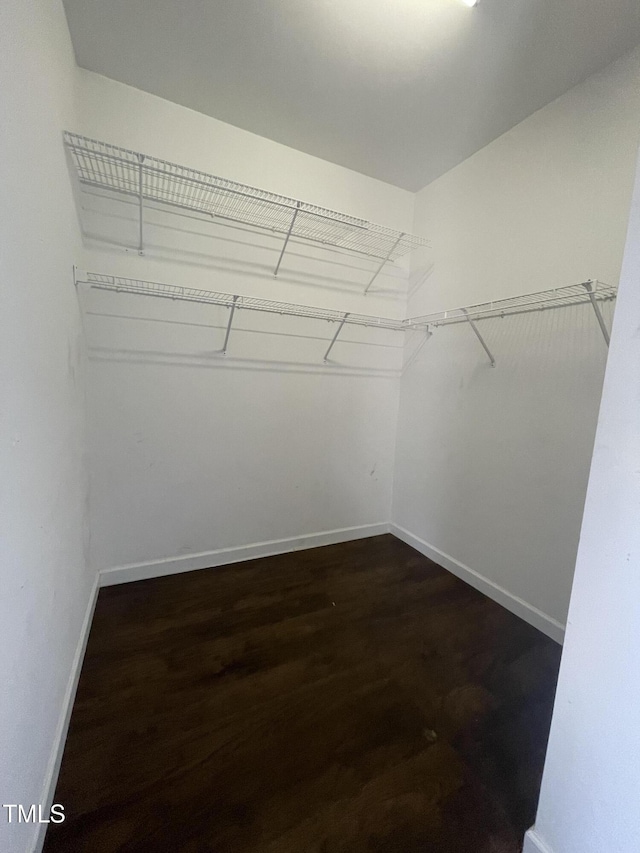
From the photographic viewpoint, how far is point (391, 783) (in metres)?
1.11

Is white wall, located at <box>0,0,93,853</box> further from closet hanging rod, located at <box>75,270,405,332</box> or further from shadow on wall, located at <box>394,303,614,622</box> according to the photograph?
shadow on wall, located at <box>394,303,614,622</box>

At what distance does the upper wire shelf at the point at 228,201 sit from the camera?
1.58 m

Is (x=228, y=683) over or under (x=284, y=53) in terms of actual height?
under

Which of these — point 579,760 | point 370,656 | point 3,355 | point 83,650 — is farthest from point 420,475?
point 3,355

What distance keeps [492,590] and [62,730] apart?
1991 millimetres

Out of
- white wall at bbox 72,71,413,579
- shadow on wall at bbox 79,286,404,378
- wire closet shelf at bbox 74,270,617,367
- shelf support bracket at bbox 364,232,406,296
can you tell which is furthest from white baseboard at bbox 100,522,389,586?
shelf support bracket at bbox 364,232,406,296

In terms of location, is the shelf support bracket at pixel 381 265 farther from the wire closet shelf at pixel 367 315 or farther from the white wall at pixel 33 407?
the white wall at pixel 33 407

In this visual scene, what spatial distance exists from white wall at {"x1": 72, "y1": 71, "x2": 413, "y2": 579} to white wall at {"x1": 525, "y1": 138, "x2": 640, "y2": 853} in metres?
1.79

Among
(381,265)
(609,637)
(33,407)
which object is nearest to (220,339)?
(381,265)

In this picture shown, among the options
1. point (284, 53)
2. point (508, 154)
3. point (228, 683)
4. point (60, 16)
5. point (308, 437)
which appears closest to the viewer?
point (60, 16)

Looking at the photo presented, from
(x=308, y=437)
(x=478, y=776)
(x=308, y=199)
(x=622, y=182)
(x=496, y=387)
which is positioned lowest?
(x=478, y=776)

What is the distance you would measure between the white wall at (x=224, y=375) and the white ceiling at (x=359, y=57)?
221 mm

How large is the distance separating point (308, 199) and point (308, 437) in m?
1.48

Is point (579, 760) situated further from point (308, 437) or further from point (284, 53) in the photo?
point (284, 53)
